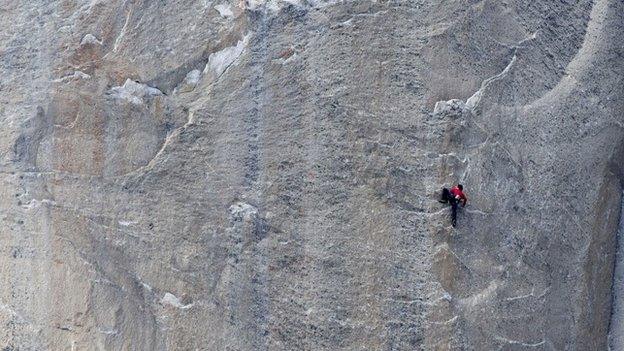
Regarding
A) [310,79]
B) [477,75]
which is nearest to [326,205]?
[310,79]

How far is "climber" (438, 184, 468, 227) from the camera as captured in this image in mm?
6688

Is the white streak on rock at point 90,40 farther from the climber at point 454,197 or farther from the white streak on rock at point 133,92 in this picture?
the climber at point 454,197

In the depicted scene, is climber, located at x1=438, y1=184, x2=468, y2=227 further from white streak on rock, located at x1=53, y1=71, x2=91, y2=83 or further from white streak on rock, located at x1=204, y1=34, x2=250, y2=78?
white streak on rock, located at x1=53, y1=71, x2=91, y2=83

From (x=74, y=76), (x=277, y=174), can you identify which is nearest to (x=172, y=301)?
(x=277, y=174)

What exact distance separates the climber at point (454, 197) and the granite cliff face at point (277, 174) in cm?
8

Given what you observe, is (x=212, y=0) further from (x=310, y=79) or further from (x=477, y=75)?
(x=477, y=75)

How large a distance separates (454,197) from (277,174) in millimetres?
1318

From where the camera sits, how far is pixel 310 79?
6773 mm

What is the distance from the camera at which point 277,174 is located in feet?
22.3

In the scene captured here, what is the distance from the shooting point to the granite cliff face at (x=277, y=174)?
674 centimetres

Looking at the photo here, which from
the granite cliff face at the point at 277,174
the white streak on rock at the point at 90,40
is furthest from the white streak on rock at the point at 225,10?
the white streak on rock at the point at 90,40

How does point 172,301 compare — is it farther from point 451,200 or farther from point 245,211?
point 451,200

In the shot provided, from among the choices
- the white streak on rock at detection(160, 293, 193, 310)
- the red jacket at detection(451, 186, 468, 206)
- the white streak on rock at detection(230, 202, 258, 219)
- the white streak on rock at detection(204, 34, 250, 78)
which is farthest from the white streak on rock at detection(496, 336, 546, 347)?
the white streak on rock at detection(204, 34, 250, 78)

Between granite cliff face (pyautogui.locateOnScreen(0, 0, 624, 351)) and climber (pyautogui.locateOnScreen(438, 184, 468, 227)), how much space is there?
0.28ft
